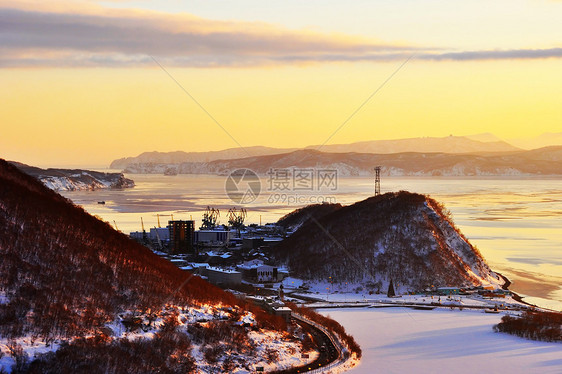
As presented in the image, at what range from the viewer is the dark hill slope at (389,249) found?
84.3 m

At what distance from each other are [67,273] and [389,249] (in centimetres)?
4700

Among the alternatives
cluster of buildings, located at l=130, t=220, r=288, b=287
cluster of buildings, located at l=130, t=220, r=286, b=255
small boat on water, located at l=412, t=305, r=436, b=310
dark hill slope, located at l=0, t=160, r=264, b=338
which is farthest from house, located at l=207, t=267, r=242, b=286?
cluster of buildings, located at l=130, t=220, r=286, b=255

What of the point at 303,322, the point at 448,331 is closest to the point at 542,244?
the point at 448,331

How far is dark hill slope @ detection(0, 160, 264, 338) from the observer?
43.7 m

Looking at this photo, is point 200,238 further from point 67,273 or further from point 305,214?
point 67,273

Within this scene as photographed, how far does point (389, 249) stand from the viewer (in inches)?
3452

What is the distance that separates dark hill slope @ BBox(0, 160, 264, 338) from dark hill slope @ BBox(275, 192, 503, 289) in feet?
91.3

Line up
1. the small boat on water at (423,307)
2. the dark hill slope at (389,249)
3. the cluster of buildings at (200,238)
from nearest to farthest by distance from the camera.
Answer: the small boat on water at (423,307) → the dark hill slope at (389,249) → the cluster of buildings at (200,238)

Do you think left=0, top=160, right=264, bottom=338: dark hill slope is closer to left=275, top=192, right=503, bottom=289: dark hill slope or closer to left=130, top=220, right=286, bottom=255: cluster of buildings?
left=275, top=192, right=503, bottom=289: dark hill slope

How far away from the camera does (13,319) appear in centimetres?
4209

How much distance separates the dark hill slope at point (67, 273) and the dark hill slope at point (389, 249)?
2784 centimetres

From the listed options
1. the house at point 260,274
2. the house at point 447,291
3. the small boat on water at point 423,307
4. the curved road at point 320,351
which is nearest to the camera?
the curved road at point 320,351

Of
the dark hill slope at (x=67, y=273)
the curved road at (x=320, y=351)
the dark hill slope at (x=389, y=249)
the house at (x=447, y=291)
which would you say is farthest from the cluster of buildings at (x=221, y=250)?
the curved road at (x=320, y=351)

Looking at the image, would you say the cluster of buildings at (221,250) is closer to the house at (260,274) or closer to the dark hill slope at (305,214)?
the house at (260,274)
